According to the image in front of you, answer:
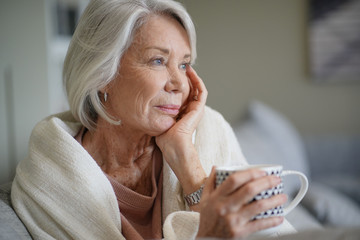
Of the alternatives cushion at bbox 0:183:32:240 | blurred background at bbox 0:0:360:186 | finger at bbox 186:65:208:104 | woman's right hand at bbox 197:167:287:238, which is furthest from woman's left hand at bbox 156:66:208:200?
blurred background at bbox 0:0:360:186

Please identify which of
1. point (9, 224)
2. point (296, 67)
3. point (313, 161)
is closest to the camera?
point (9, 224)

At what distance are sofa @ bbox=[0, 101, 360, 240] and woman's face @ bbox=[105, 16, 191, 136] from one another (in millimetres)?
412

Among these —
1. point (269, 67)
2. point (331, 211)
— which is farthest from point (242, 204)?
point (269, 67)

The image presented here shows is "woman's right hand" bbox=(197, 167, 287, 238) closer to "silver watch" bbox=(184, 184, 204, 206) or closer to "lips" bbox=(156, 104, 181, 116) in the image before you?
"silver watch" bbox=(184, 184, 204, 206)

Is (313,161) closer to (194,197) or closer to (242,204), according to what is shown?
(194,197)

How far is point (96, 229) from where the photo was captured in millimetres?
1038

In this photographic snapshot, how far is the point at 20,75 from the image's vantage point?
2.24m

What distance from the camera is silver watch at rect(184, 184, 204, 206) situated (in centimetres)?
105

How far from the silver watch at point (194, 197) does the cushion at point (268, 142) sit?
1.05 m

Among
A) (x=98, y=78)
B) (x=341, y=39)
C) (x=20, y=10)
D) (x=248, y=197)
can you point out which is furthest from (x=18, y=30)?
(x=341, y=39)

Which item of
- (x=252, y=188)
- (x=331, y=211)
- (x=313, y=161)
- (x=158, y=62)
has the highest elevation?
(x=158, y=62)

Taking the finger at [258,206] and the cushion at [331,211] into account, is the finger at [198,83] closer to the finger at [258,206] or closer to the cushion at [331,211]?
the finger at [258,206]

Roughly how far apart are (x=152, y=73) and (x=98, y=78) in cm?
15

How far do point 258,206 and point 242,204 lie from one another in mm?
30
